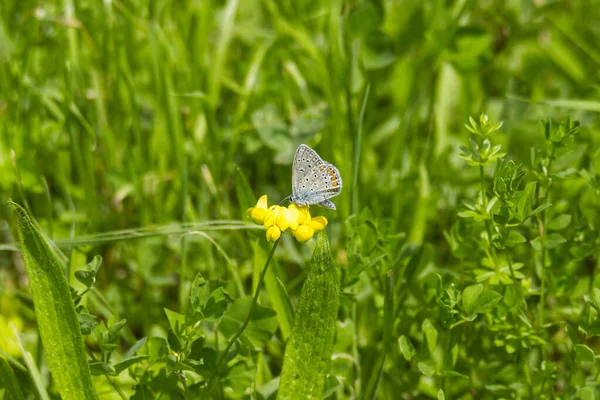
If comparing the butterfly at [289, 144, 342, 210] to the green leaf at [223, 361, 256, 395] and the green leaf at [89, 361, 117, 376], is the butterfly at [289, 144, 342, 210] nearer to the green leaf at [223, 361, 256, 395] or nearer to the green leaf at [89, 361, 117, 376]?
the green leaf at [223, 361, 256, 395]

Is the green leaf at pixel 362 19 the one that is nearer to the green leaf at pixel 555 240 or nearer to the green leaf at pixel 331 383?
the green leaf at pixel 555 240

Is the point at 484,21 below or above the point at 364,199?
above

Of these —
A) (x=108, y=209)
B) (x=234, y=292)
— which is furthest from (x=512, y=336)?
(x=108, y=209)

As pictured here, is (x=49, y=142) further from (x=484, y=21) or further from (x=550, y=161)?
(x=484, y=21)

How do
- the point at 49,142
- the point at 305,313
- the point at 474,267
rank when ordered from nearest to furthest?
the point at 305,313
the point at 474,267
the point at 49,142

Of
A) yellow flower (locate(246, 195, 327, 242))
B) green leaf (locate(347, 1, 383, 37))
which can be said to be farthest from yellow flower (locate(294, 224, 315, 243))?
green leaf (locate(347, 1, 383, 37))

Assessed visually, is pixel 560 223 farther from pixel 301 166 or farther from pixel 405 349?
pixel 301 166

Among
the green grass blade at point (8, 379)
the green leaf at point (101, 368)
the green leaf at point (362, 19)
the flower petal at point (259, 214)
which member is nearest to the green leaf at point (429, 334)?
the flower petal at point (259, 214)
